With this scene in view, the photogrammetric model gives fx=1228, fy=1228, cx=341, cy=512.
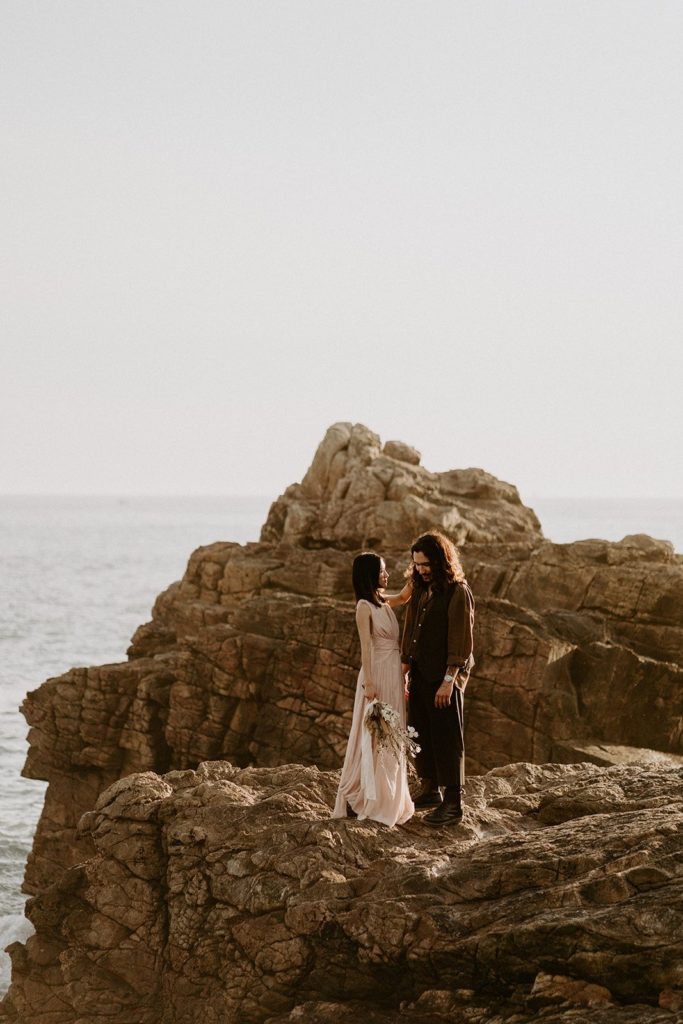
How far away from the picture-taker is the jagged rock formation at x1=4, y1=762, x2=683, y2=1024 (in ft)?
31.1

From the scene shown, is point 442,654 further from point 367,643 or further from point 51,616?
point 51,616

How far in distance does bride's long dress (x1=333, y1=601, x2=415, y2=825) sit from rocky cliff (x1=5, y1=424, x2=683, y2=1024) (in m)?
8.48

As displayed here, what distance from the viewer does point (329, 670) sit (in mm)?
23406

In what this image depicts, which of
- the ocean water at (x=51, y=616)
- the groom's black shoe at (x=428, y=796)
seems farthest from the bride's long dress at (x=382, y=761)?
the ocean water at (x=51, y=616)

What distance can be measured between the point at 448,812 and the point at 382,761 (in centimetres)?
93

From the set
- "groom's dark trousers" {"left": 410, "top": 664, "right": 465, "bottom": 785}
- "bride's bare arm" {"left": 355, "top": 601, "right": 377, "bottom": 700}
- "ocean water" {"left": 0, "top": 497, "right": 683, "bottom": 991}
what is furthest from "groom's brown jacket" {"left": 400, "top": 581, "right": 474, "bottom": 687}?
"ocean water" {"left": 0, "top": 497, "right": 683, "bottom": 991}

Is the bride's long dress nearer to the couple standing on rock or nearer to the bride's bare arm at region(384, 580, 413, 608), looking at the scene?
A: the couple standing on rock

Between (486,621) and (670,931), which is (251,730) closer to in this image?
(486,621)

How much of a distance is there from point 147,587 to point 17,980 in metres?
106

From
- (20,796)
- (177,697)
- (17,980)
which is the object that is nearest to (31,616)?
(20,796)

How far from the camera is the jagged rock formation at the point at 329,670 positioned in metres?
22.5

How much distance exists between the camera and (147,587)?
11725 centimetres

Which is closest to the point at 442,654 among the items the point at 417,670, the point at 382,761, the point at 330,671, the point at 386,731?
the point at 417,670

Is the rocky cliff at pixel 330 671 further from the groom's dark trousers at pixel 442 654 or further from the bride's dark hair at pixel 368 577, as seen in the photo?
the bride's dark hair at pixel 368 577
